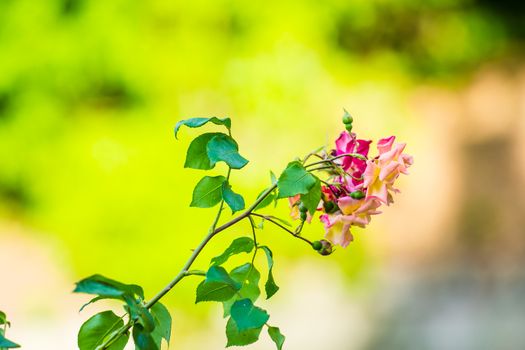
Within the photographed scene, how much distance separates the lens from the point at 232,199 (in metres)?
0.76

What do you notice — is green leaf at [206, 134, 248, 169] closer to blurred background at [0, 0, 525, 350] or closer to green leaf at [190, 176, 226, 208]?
green leaf at [190, 176, 226, 208]

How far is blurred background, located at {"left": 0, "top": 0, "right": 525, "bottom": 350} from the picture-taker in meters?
2.80

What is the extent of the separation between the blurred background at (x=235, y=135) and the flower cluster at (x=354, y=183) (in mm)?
1931

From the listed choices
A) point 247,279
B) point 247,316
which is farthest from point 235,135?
point 247,316

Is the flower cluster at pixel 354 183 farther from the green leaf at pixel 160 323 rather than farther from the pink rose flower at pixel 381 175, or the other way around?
the green leaf at pixel 160 323

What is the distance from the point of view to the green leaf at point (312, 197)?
73cm

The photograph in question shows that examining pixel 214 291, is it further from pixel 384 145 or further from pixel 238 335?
pixel 384 145

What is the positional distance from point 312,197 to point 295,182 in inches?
0.9

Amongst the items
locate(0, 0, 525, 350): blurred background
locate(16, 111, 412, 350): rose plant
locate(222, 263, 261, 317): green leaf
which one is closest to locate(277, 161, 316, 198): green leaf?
locate(16, 111, 412, 350): rose plant

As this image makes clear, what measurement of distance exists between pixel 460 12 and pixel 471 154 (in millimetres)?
573

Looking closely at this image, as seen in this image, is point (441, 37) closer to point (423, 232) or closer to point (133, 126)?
point (423, 232)

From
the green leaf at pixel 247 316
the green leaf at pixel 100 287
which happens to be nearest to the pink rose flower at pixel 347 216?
the green leaf at pixel 247 316

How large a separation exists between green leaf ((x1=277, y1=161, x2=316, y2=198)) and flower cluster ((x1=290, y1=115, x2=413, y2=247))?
1.4 inches

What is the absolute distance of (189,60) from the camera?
2.94 metres
